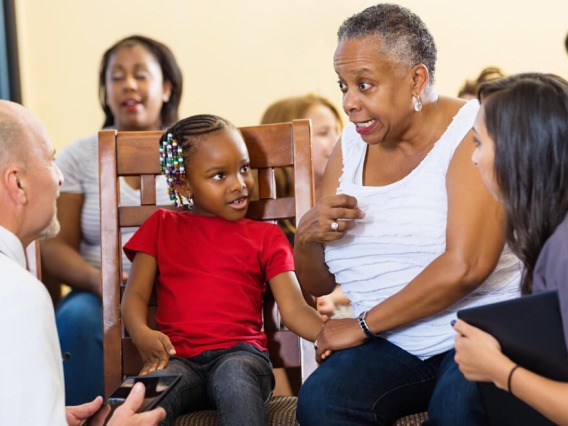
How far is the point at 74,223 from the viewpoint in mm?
2773

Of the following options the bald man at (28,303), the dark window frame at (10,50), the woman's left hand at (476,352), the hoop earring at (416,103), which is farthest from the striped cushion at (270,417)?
the dark window frame at (10,50)

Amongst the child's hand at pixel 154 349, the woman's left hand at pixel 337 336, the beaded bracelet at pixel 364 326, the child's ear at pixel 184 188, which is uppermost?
the child's ear at pixel 184 188

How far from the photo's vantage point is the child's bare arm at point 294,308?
2.01 meters

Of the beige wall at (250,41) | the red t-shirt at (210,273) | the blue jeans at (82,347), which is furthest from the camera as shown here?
the beige wall at (250,41)

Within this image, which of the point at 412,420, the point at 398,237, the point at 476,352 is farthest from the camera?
the point at 398,237

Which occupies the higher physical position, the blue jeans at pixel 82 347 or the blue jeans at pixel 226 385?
the blue jeans at pixel 226 385

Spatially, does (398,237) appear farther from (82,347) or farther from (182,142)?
(82,347)

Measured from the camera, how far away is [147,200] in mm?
2250

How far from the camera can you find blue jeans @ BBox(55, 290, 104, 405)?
8.93 ft

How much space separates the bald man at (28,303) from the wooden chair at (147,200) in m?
0.48

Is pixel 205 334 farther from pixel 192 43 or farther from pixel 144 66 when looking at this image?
pixel 192 43

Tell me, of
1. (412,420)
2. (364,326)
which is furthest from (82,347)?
(412,420)

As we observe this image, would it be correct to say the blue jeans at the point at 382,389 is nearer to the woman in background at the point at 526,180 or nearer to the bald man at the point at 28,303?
the woman in background at the point at 526,180

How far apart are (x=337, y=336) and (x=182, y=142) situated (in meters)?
0.61
